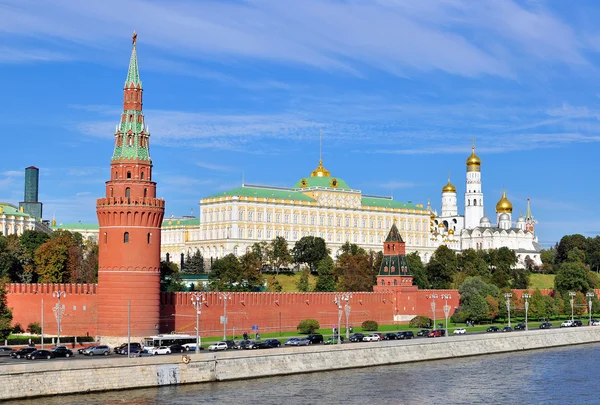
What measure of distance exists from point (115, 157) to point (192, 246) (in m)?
90.6

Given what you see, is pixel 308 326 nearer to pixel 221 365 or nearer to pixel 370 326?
pixel 370 326

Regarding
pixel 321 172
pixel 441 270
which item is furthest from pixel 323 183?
pixel 441 270

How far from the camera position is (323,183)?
570ft

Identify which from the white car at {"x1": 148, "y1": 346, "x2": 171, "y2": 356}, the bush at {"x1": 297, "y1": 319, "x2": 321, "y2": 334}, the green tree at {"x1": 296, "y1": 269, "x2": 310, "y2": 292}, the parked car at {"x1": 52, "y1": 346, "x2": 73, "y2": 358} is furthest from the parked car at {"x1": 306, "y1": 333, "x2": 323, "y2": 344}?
the green tree at {"x1": 296, "y1": 269, "x2": 310, "y2": 292}

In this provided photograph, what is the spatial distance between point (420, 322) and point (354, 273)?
19.5m

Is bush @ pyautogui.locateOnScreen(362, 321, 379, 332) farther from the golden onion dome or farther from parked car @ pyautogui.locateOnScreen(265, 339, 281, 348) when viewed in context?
the golden onion dome

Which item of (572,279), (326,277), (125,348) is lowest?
(125,348)

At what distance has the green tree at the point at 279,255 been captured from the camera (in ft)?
461

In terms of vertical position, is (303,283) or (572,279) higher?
(572,279)

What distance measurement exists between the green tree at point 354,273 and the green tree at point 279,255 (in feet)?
39.9

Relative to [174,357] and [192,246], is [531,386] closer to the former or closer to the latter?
[174,357]

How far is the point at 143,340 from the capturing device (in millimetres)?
74500

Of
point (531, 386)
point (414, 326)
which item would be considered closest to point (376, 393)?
point (531, 386)

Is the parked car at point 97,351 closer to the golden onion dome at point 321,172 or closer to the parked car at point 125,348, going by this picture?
the parked car at point 125,348
